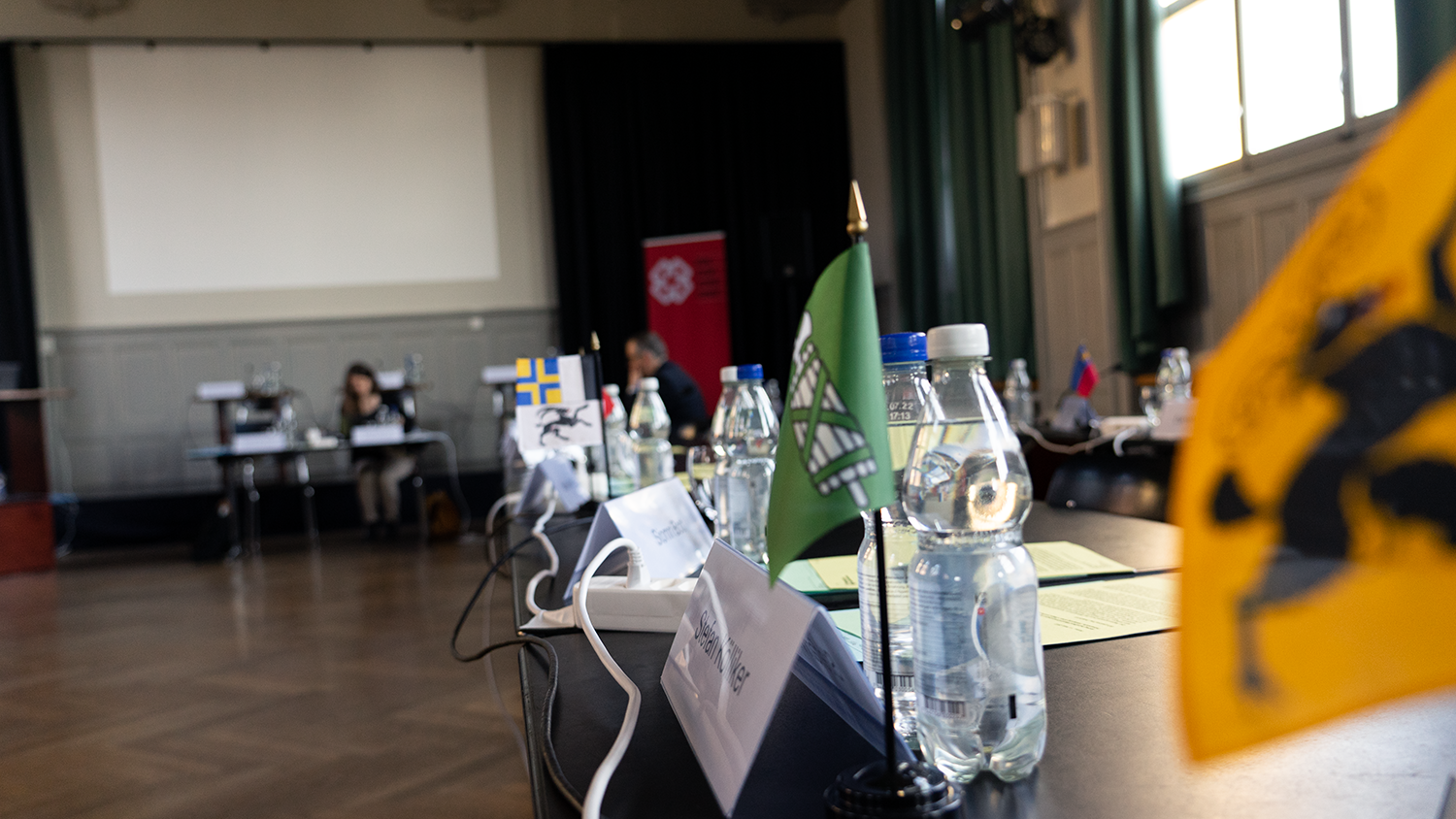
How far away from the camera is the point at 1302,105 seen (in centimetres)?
445

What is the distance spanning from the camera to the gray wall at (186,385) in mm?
7719

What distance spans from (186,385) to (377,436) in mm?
2568

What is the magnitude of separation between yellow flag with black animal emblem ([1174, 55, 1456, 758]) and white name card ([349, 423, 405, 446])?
6.35 meters

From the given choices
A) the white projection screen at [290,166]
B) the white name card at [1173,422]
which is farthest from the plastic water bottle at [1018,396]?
the white projection screen at [290,166]

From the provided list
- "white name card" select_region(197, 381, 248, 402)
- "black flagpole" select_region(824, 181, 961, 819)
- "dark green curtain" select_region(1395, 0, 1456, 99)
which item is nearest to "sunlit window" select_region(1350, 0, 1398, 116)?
"dark green curtain" select_region(1395, 0, 1456, 99)

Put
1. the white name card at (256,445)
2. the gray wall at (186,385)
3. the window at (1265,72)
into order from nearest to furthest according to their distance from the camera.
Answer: the window at (1265,72)
the white name card at (256,445)
the gray wall at (186,385)

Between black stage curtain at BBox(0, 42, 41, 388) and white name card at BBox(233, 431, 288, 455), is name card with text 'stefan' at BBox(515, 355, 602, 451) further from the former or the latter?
black stage curtain at BBox(0, 42, 41, 388)

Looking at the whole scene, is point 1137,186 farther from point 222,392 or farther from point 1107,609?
point 222,392

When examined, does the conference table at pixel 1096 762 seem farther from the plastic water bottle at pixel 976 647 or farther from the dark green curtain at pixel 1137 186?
the dark green curtain at pixel 1137 186

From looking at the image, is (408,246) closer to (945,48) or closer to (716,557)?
(945,48)

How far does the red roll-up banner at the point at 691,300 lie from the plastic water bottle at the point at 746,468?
698cm

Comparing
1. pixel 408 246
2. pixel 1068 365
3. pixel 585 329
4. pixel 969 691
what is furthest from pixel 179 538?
pixel 969 691

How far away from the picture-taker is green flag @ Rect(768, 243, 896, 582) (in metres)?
0.50

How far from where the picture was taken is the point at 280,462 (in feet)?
23.7
